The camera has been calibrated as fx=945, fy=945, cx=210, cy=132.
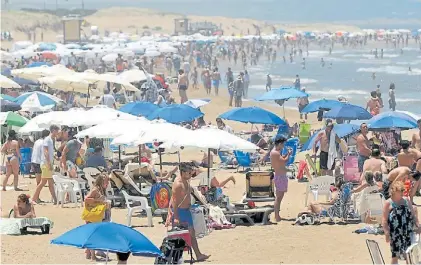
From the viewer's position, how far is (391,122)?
52.4ft

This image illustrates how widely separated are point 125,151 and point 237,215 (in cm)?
847

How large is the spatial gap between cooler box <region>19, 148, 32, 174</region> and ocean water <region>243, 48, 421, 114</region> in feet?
55.5

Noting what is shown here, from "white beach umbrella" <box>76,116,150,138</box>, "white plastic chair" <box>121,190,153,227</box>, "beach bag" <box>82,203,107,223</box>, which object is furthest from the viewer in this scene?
"white beach umbrella" <box>76,116,150,138</box>

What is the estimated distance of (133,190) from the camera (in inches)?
516

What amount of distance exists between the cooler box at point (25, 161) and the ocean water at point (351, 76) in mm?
16907

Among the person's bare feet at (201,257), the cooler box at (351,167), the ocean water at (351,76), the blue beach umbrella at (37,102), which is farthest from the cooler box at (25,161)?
the ocean water at (351,76)

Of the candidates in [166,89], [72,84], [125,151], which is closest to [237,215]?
[125,151]

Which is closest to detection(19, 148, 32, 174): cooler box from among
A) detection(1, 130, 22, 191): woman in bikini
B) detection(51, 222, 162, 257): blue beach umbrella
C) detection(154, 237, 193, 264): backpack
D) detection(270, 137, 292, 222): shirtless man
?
detection(1, 130, 22, 191): woman in bikini

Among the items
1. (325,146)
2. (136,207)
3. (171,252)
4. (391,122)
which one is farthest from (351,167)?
(171,252)

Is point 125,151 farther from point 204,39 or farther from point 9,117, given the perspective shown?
point 204,39

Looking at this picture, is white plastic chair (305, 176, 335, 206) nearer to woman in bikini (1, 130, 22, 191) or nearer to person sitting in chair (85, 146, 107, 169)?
person sitting in chair (85, 146, 107, 169)

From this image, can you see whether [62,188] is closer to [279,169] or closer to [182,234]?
[279,169]

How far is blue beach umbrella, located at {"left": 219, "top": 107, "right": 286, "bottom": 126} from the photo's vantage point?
16.6 m

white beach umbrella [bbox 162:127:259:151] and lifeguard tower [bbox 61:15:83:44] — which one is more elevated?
white beach umbrella [bbox 162:127:259:151]
